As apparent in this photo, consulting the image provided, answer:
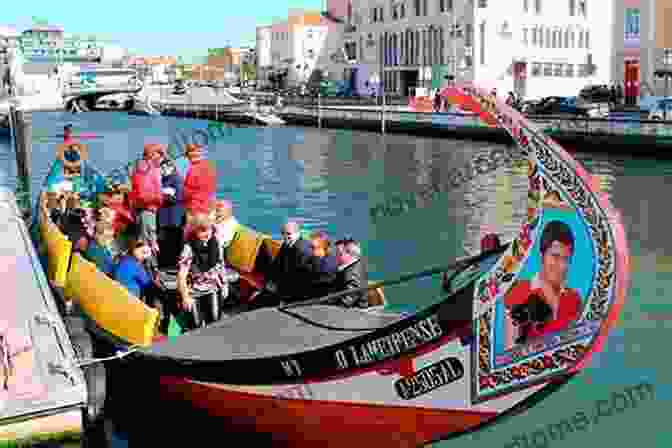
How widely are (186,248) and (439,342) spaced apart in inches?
125

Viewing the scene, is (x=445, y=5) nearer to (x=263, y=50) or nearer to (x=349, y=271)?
(x=263, y=50)

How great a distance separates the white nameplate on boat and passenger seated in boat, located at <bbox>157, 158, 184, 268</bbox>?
5296 mm

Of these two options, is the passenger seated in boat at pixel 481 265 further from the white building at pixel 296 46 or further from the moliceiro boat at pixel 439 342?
the white building at pixel 296 46

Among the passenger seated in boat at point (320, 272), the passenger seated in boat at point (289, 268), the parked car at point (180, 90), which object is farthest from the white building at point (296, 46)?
the passenger seated in boat at point (320, 272)

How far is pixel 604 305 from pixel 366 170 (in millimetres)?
28067

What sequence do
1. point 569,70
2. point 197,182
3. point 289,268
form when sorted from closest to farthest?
point 289,268 < point 197,182 < point 569,70

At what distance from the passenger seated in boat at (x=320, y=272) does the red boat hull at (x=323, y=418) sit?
181 centimetres

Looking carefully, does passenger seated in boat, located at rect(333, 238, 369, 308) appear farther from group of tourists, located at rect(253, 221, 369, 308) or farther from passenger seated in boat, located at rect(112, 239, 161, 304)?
passenger seated in boat, located at rect(112, 239, 161, 304)

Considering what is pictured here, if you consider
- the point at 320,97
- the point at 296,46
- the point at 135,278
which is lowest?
the point at 135,278

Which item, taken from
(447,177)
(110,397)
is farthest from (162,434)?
(447,177)

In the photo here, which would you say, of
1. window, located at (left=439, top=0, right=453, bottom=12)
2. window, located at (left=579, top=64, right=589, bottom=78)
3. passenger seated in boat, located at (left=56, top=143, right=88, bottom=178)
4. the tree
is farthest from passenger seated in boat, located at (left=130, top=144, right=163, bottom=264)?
the tree

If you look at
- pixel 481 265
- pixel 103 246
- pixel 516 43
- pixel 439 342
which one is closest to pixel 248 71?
pixel 516 43

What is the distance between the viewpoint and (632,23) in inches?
2338

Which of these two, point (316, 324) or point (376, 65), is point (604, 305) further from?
point (376, 65)
